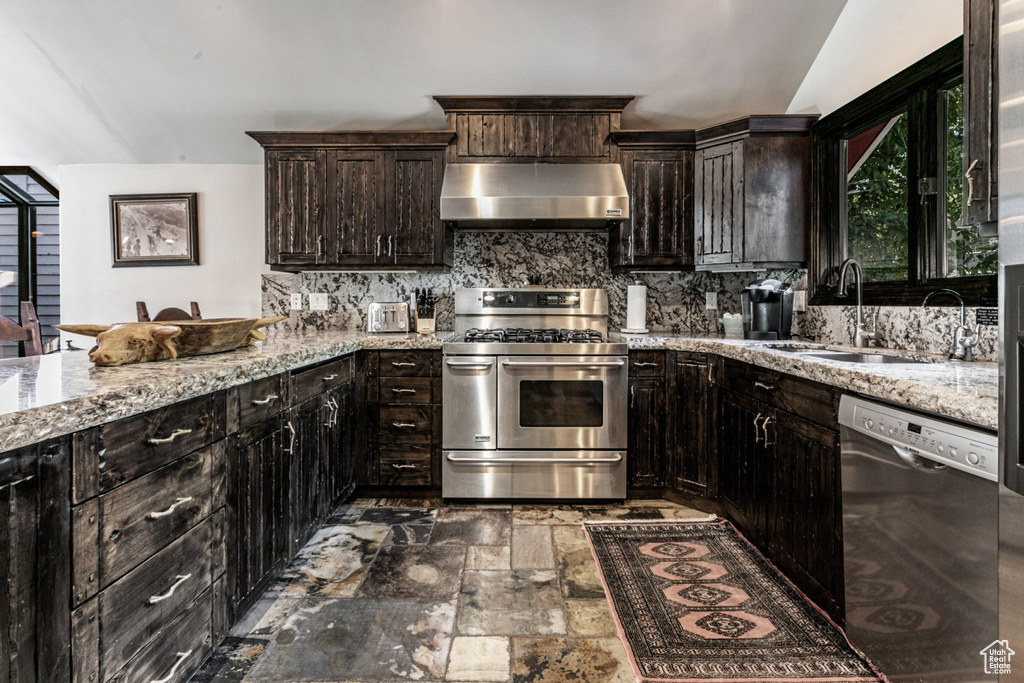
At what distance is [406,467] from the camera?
304 cm

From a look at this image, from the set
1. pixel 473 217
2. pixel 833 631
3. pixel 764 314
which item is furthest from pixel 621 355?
pixel 833 631

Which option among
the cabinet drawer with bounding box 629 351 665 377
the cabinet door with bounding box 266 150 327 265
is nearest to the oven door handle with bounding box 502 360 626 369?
the cabinet drawer with bounding box 629 351 665 377

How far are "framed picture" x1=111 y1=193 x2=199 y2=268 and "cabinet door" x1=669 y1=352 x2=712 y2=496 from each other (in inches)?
137

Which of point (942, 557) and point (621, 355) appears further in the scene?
point (621, 355)

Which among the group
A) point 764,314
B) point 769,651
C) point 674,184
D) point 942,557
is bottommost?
point 769,651

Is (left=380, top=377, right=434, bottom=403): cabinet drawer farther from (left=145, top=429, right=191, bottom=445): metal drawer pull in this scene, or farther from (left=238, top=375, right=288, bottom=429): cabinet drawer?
(left=145, top=429, right=191, bottom=445): metal drawer pull

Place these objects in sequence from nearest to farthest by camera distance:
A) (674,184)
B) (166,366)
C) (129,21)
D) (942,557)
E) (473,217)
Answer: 1. (942,557)
2. (166,366)
3. (129,21)
4. (473,217)
5. (674,184)

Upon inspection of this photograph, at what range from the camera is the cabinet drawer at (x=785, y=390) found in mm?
1791

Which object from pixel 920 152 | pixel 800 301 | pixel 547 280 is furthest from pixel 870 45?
pixel 547 280

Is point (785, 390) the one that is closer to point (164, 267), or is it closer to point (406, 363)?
point (406, 363)

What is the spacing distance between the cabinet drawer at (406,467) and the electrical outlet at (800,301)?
2.47m

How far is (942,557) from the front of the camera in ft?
4.00

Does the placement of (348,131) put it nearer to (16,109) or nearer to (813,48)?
(16,109)

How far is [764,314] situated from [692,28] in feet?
5.46
